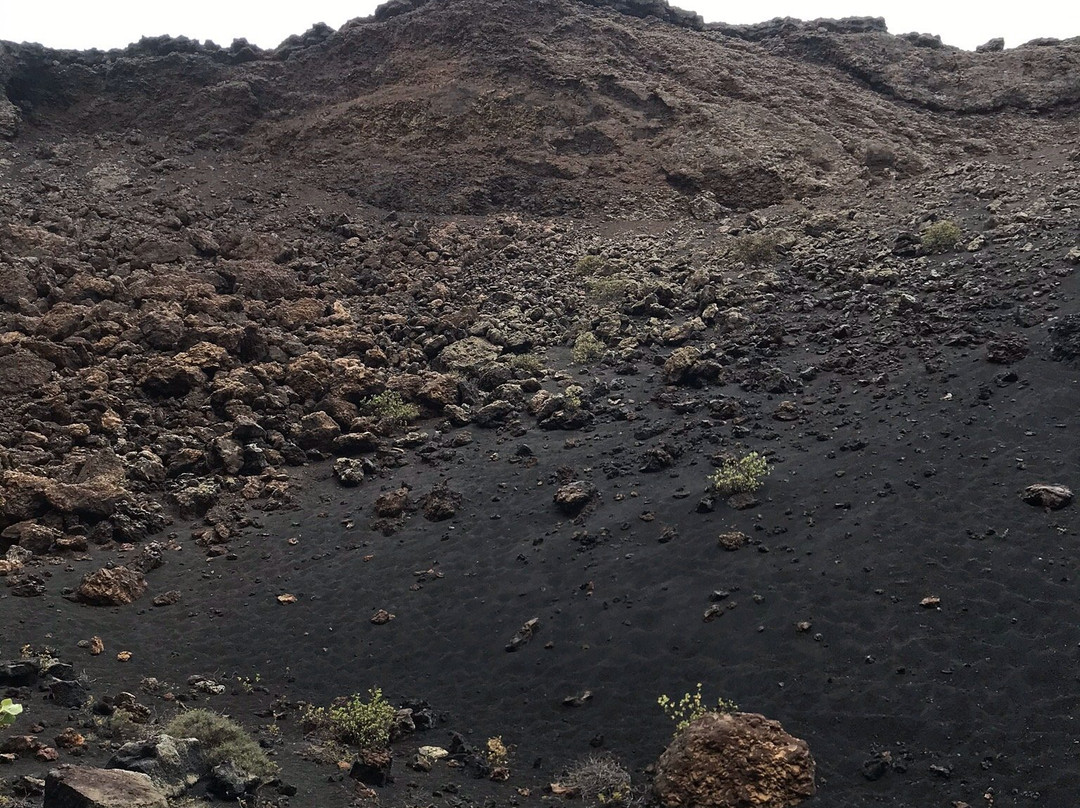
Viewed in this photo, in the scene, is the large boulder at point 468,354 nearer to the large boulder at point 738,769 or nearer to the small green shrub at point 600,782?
the small green shrub at point 600,782

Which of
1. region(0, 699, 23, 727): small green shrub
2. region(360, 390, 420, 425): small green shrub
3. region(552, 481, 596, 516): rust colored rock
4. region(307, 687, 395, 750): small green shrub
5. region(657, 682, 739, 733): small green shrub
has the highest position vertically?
region(0, 699, 23, 727): small green shrub

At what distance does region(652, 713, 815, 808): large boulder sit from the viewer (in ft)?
Result: 22.3

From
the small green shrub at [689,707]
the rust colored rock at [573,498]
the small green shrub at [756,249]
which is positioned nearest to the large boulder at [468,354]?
the rust colored rock at [573,498]

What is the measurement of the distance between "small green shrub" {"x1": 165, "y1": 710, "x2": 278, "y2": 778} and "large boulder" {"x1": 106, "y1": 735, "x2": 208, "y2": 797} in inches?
9.7

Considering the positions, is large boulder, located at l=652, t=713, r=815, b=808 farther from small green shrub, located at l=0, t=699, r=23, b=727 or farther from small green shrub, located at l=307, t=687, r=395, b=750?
small green shrub, located at l=0, t=699, r=23, b=727

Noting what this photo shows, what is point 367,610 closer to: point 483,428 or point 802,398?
point 483,428

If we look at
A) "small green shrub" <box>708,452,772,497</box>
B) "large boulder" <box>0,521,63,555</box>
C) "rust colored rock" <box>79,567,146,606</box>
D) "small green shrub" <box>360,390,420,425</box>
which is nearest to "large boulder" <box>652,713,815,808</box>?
"small green shrub" <box>708,452,772,497</box>

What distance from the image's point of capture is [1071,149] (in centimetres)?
2133

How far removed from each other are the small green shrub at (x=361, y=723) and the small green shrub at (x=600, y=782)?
6.39 feet

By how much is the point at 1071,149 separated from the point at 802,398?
46.6 ft

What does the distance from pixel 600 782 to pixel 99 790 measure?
13.7 feet

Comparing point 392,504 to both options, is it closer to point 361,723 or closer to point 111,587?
point 111,587

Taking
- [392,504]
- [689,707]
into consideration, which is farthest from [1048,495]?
[392,504]

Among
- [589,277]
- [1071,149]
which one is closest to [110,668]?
[589,277]
